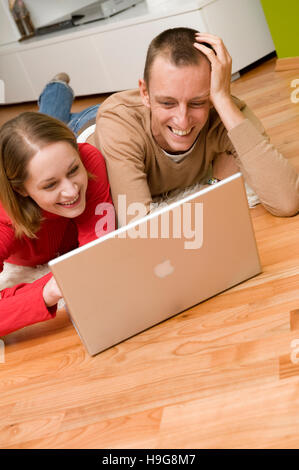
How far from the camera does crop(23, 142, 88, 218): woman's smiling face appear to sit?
134 centimetres

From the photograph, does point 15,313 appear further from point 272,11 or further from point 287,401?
point 272,11

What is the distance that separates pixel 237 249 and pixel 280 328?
0.20 meters

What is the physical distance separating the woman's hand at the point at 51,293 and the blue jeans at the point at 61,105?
1055 millimetres

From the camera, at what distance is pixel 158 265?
3.80 feet

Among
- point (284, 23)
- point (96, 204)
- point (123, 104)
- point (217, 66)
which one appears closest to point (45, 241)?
point (96, 204)

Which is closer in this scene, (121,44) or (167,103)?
(167,103)

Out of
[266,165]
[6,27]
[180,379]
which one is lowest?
[180,379]

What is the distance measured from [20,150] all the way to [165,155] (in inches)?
17.7

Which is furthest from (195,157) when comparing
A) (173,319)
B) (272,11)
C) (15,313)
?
(272,11)

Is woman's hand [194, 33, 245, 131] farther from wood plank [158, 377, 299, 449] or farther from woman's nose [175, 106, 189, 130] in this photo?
wood plank [158, 377, 299, 449]

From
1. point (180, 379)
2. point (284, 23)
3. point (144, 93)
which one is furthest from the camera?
point (284, 23)

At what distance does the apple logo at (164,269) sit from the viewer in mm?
A: 1161

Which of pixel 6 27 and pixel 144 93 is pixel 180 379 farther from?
pixel 6 27

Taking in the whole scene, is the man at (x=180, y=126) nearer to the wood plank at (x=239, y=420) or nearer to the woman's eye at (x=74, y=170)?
the woman's eye at (x=74, y=170)
